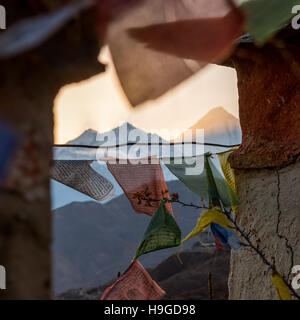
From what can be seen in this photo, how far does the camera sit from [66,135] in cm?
188

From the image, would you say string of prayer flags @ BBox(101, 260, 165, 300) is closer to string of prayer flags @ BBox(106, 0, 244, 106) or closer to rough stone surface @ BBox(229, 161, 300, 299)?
rough stone surface @ BBox(229, 161, 300, 299)

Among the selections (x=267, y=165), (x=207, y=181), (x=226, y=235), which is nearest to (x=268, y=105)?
(x=267, y=165)

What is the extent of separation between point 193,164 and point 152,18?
5.60 ft

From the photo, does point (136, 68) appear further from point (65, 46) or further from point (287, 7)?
point (287, 7)

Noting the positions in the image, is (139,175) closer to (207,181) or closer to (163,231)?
(207,181)

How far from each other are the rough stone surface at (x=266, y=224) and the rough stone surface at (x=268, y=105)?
79 mm

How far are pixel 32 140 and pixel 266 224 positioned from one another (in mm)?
1786

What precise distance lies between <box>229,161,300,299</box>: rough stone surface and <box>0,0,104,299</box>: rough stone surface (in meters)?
1.56

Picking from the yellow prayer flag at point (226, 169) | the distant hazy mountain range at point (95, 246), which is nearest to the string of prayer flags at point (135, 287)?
the yellow prayer flag at point (226, 169)

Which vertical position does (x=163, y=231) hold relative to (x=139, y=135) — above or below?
below

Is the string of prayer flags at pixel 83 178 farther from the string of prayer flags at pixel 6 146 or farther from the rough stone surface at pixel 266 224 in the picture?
the string of prayer flags at pixel 6 146

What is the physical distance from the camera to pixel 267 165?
89.0 inches

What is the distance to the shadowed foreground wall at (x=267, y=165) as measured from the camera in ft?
7.03
